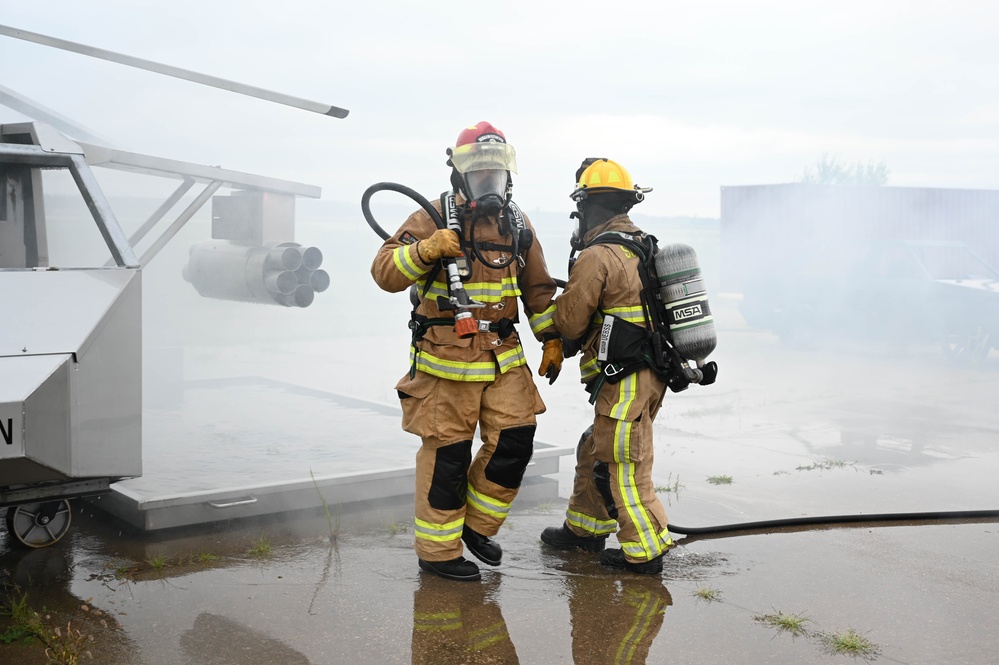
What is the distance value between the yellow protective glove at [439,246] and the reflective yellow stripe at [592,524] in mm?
1509

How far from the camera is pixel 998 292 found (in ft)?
48.6

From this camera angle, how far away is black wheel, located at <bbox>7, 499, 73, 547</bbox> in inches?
170

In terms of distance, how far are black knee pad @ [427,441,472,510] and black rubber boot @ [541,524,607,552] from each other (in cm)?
75

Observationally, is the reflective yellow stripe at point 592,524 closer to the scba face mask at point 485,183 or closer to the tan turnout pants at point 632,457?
the tan turnout pants at point 632,457

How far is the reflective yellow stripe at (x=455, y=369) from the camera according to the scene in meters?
4.04

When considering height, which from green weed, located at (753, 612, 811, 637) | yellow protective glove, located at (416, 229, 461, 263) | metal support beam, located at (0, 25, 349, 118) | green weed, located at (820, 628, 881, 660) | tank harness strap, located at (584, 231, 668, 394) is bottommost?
green weed, located at (753, 612, 811, 637)

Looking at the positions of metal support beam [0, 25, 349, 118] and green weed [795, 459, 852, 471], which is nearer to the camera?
metal support beam [0, 25, 349, 118]

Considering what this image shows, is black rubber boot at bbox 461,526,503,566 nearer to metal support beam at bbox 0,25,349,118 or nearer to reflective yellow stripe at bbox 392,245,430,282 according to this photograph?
reflective yellow stripe at bbox 392,245,430,282

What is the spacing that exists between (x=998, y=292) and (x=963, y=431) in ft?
24.6

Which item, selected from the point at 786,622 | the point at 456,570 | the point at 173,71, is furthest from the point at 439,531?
the point at 173,71

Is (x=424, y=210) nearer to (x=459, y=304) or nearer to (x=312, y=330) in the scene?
(x=459, y=304)

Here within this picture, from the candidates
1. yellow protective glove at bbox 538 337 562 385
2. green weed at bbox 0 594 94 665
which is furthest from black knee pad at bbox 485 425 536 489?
green weed at bbox 0 594 94 665

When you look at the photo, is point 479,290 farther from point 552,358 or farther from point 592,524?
point 592,524

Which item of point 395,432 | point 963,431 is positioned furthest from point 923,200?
point 395,432
